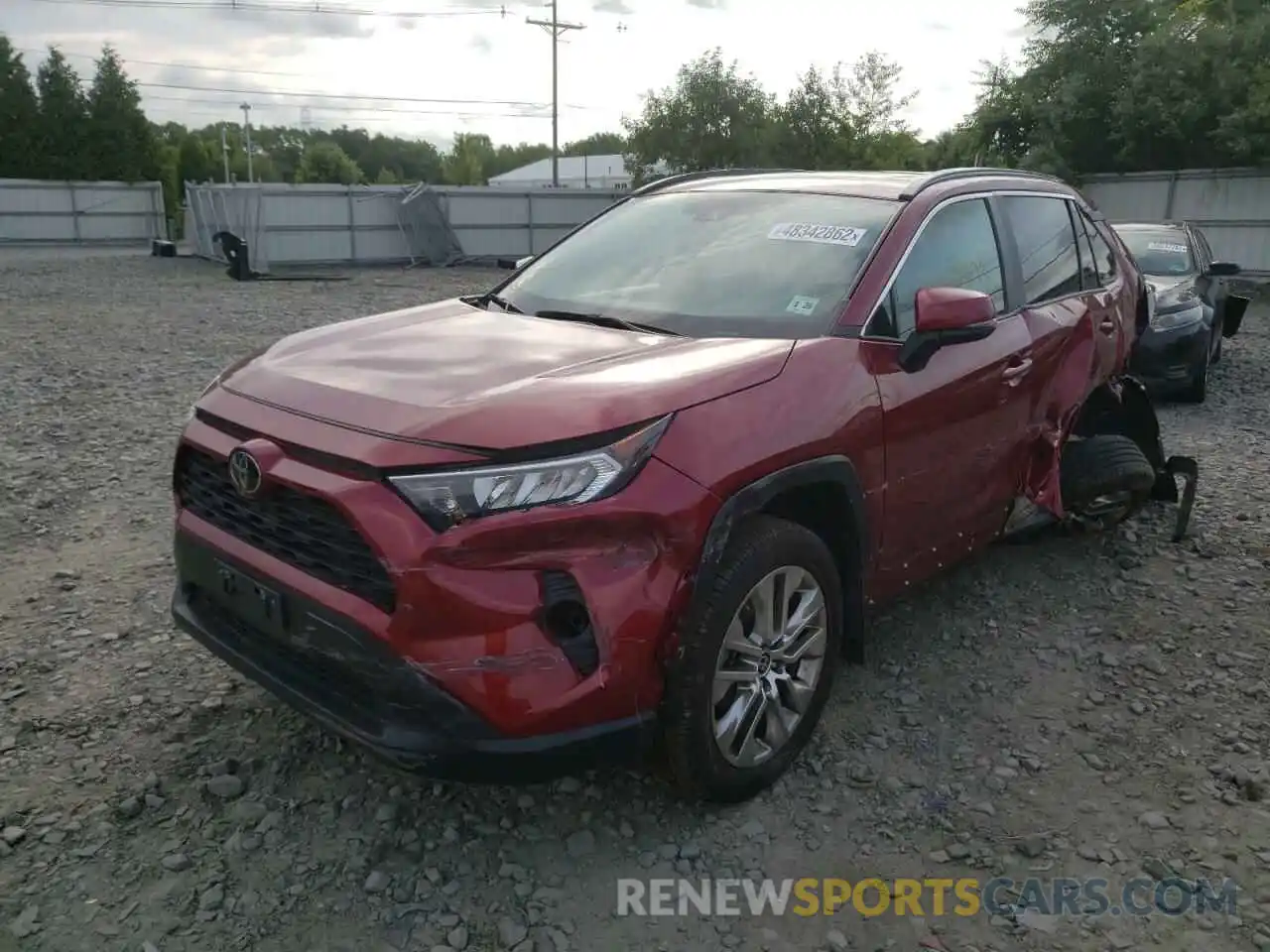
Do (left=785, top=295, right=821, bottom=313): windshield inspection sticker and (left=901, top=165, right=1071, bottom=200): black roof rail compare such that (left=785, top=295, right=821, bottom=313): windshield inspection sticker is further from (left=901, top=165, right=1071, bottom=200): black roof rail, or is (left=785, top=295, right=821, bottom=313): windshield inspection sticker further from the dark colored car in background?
the dark colored car in background

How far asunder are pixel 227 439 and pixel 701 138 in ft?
126

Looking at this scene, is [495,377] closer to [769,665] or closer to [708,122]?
[769,665]

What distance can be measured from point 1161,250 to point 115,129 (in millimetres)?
43515

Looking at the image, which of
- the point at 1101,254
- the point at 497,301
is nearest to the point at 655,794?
the point at 497,301

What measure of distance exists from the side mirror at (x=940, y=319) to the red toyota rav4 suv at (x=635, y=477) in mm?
10

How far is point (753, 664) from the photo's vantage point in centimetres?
283

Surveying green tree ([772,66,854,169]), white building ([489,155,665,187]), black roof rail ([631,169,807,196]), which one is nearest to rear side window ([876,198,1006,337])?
black roof rail ([631,169,807,196])

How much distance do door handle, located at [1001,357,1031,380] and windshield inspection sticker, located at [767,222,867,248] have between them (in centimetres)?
82

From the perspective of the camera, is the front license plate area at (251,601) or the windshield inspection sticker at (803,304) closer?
the front license plate area at (251,601)

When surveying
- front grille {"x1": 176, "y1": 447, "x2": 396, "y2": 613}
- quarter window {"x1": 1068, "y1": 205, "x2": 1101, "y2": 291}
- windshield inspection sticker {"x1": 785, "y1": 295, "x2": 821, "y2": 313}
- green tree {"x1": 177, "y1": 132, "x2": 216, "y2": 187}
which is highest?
green tree {"x1": 177, "y1": 132, "x2": 216, "y2": 187}

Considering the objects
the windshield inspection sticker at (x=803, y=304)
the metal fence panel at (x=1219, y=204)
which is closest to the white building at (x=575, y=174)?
the metal fence panel at (x=1219, y=204)

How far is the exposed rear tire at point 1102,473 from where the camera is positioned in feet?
15.1

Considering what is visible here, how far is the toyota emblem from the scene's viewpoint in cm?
260

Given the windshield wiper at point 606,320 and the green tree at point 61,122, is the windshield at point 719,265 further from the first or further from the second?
the green tree at point 61,122
